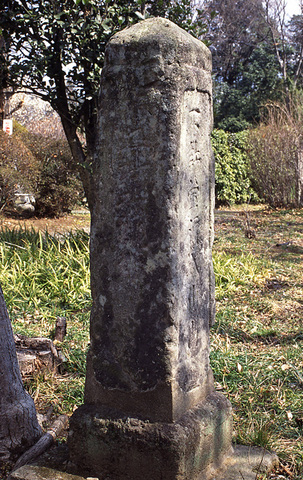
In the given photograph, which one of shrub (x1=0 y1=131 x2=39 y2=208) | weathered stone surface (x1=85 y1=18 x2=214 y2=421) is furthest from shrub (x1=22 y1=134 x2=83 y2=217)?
weathered stone surface (x1=85 y1=18 x2=214 y2=421)

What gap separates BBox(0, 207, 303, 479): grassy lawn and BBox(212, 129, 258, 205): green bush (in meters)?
7.48

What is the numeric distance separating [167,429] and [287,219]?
10318mm

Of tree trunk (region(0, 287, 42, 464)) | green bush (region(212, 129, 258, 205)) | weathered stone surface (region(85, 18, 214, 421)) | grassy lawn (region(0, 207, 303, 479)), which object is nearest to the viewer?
weathered stone surface (region(85, 18, 214, 421))

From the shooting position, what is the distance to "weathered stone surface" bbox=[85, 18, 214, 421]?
1889 millimetres

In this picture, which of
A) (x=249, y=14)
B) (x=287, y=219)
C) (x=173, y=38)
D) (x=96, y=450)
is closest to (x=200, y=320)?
(x=96, y=450)

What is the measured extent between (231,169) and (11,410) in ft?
49.2

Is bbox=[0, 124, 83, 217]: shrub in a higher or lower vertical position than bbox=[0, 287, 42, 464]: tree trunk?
higher

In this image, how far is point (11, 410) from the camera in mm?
2369

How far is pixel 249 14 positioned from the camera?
2923 cm

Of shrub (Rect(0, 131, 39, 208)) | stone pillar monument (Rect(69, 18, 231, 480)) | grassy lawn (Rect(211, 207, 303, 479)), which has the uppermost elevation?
shrub (Rect(0, 131, 39, 208))

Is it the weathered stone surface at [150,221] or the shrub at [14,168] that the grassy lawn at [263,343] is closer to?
the weathered stone surface at [150,221]

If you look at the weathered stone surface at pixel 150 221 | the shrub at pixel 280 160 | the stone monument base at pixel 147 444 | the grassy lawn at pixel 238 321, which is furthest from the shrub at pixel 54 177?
the stone monument base at pixel 147 444

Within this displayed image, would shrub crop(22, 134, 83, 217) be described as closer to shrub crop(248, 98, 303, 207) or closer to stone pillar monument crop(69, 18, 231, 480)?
shrub crop(248, 98, 303, 207)

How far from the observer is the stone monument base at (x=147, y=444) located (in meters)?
1.92
